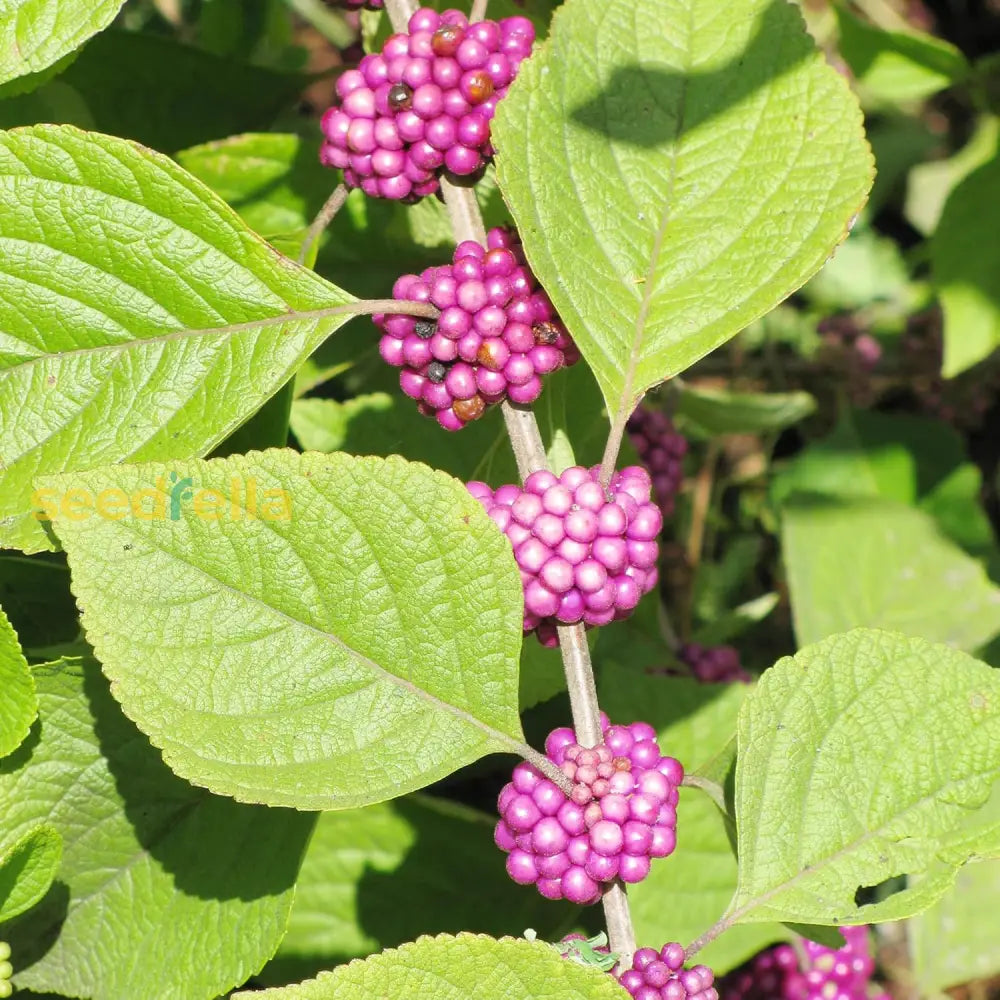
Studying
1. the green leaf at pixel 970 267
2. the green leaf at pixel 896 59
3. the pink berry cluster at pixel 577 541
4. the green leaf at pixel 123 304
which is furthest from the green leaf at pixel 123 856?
the green leaf at pixel 896 59

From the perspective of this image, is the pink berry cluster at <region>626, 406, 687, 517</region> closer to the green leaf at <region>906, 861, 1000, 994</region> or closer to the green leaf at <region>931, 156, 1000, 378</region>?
the green leaf at <region>931, 156, 1000, 378</region>

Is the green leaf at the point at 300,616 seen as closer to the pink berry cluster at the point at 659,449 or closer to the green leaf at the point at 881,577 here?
the pink berry cluster at the point at 659,449

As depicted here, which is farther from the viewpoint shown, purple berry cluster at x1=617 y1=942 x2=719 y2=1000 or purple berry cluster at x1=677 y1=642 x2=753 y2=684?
purple berry cluster at x1=677 y1=642 x2=753 y2=684

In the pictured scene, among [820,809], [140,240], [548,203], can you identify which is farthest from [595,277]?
[820,809]

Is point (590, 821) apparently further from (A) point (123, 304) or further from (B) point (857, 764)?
(A) point (123, 304)

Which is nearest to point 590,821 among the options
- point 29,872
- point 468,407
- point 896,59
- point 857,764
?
point 857,764

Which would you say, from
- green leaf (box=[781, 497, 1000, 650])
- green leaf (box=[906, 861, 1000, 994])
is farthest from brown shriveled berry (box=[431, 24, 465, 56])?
green leaf (box=[906, 861, 1000, 994])
